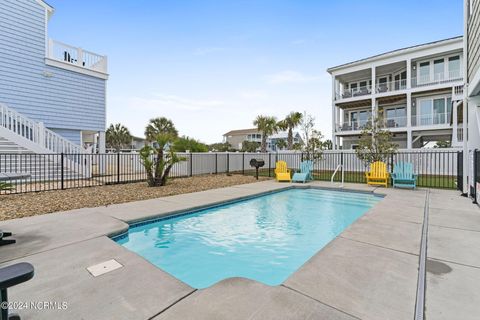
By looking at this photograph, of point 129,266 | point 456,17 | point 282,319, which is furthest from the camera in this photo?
point 456,17

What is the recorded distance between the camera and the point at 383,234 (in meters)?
4.18

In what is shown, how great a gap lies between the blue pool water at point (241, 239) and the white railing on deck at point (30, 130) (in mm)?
9544

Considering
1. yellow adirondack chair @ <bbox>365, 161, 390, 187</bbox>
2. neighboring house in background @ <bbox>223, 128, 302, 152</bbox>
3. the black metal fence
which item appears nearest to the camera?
the black metal fence

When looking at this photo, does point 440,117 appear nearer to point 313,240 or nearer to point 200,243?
point 313,240

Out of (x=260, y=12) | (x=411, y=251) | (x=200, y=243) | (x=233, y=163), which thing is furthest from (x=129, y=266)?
(x=233, y=163)

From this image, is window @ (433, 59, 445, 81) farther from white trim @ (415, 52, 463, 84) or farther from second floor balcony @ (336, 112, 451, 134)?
second floor balcony @ (336, 112, 451, 134)

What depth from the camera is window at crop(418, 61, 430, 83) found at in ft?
63.3

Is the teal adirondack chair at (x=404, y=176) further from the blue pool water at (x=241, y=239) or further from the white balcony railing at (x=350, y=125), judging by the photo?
the white balcony railing at (x=350, y=125)

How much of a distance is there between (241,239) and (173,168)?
1064 centimetres

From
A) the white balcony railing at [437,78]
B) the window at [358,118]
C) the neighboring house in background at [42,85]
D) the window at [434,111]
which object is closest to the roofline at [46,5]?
the neighboring house in background at [42,85]

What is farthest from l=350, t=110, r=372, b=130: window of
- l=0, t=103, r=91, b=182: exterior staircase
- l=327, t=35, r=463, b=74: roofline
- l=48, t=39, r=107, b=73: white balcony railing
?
l=0, t=103, r=91, b=182: exterior staircase

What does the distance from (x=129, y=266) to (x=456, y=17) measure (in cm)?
1818

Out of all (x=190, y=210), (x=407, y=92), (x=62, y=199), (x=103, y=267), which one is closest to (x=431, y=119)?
(x=407, y=92)

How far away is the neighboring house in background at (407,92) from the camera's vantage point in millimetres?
18109
